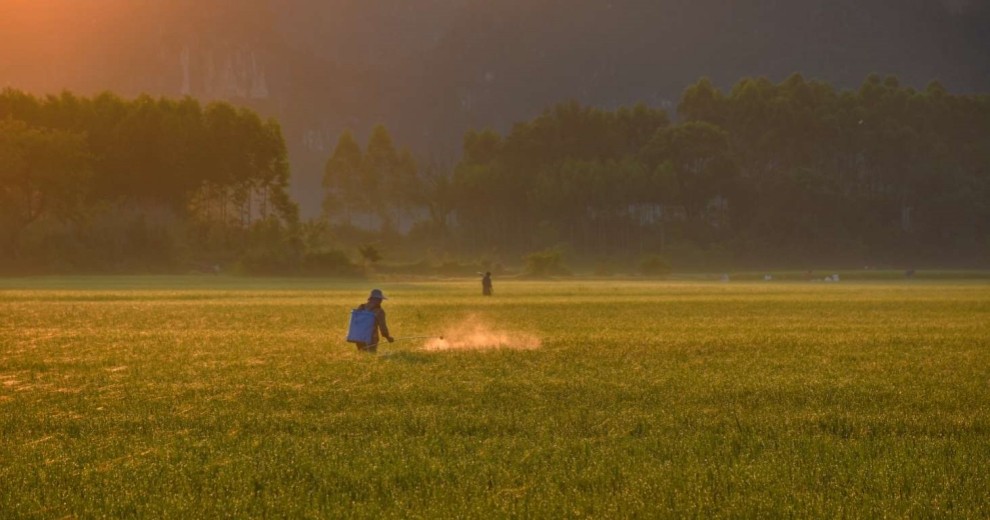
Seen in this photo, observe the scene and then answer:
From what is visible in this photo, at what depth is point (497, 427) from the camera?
11.9m

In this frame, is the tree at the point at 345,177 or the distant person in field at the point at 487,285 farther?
the tree at the point at 345,177

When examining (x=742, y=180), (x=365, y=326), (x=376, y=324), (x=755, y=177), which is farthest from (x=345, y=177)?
(x=365, y=326)

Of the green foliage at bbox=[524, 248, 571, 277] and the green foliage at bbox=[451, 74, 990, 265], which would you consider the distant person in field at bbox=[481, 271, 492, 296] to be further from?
the green foliage at bbox=[451, 74, 990, 265]

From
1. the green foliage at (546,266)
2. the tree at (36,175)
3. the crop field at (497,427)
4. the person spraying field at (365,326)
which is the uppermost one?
the tree at (36,175)

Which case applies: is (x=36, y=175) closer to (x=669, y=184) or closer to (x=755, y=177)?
(x=669, y=184)

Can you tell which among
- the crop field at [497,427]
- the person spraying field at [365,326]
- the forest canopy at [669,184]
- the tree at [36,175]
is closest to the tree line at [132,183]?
the tree at [36,175]

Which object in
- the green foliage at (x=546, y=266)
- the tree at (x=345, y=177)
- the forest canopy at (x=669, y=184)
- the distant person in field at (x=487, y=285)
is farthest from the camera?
the tree at (x=345, y=177)

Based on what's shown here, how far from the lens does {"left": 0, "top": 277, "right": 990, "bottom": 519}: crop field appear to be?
8.63 meters

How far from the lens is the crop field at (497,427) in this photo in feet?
28.3

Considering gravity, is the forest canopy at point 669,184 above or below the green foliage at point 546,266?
above

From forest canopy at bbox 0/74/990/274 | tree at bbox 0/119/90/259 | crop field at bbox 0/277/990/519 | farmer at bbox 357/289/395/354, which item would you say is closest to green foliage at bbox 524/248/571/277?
forest canopy at bbox 0/74/990/274

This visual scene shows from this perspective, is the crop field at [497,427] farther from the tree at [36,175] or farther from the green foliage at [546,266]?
the green foliage at [546,266]

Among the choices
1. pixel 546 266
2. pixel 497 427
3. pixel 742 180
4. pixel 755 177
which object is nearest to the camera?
pixel 497 427

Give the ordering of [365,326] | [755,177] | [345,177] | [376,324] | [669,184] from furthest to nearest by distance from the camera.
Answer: [345,177]
[755,177]
[669,184]
[376,324]
[365,326]
